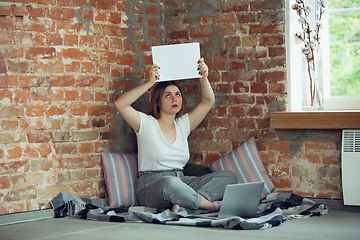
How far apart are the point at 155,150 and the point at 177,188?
425 millimetres

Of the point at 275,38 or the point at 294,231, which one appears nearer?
the point at 294,231

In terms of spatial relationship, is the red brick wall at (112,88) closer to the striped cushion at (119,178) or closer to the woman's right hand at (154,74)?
the striped cushion at (119,178)

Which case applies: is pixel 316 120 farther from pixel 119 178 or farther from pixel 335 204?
pixel 119 178

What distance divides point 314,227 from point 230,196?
1.71ft

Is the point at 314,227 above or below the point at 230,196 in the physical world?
below

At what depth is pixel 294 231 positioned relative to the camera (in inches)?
89.9

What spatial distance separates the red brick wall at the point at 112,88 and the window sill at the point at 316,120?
11cm

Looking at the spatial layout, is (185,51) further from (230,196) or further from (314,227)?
(314,227)

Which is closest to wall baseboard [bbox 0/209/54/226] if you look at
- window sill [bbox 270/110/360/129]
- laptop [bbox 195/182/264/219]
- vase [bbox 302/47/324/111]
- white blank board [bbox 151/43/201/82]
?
laptop [bbox 195/182/264/219]

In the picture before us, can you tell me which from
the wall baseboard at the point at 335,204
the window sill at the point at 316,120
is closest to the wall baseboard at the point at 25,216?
the window sill at the point at 316,120

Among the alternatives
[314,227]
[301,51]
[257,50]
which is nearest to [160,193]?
[314,227]

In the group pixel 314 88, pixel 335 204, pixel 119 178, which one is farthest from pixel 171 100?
pixel 335 204

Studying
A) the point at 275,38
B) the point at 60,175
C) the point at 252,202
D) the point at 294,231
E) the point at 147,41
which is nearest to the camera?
the point at 294,231

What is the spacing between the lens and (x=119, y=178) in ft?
10.2
